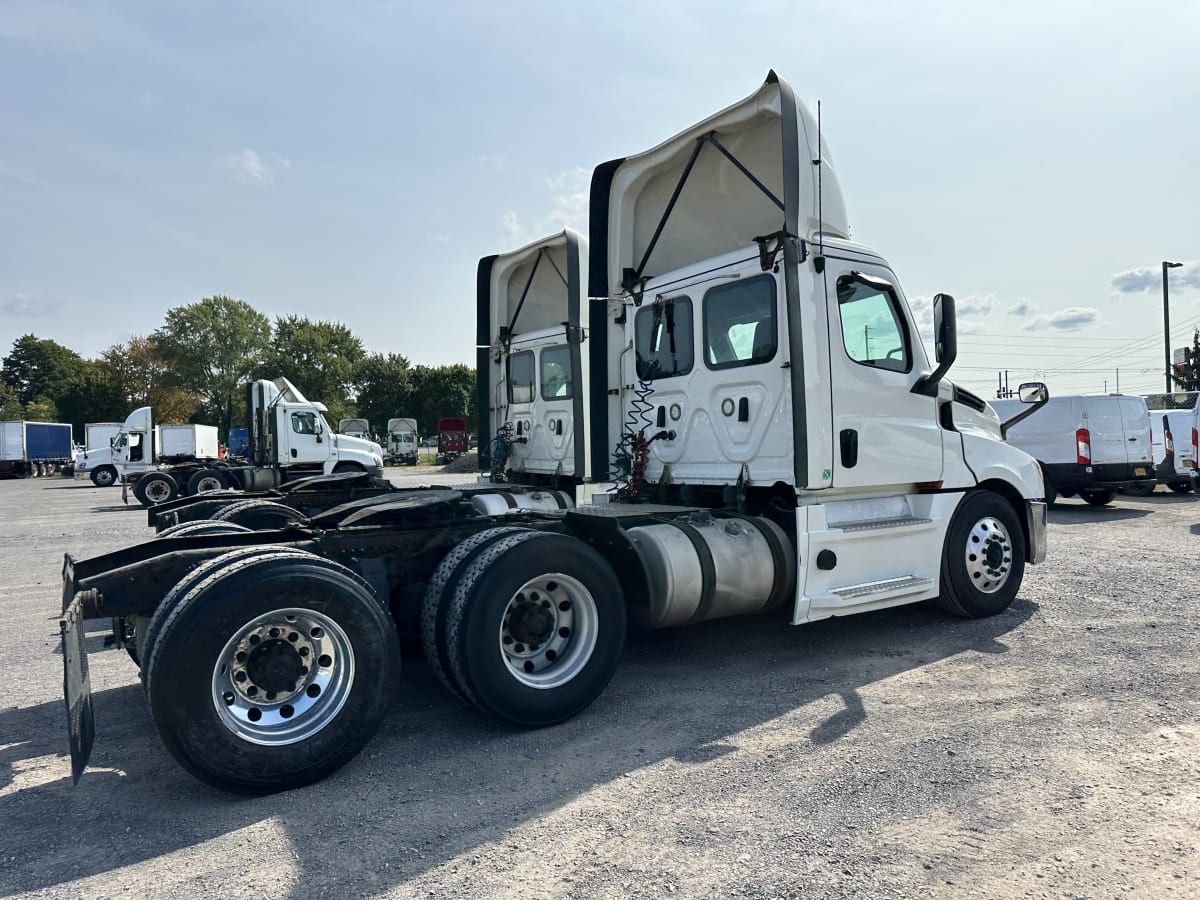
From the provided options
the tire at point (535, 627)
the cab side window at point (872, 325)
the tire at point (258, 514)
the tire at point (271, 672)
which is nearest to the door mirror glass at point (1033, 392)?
the cab side window at point (872, 325)

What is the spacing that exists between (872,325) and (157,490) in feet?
61.5

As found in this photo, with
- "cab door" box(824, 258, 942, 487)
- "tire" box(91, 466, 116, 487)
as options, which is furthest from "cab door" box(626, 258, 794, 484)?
"tire" box(91, 466, 116, 487)

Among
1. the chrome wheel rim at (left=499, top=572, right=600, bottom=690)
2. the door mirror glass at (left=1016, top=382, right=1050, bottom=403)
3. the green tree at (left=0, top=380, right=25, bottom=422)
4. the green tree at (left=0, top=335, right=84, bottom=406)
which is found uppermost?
the green tree at (left=0, top=335, right=84, bottom=406)

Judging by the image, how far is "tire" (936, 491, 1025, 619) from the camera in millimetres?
6223

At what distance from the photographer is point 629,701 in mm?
4605

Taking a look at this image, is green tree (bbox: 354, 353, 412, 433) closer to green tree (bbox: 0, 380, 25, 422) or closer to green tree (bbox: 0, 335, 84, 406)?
green tree (bbox: 0, 380, 25, 422)

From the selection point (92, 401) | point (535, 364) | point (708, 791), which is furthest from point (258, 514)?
point (92, 401)

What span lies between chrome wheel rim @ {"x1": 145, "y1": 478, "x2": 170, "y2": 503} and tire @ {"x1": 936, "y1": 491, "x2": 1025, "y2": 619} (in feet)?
61.1

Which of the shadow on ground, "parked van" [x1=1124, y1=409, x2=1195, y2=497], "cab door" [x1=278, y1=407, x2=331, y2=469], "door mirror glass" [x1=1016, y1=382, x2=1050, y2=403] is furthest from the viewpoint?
"cab door" [x1=278, y1=407, x2=331, y2=469]

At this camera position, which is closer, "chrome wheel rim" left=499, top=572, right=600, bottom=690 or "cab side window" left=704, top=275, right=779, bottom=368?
"chrome wheel rim" left=499, top=572, right=600, bottom=690

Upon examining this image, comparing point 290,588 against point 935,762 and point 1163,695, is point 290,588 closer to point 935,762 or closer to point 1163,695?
point 935,762

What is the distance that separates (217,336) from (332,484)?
216 ft

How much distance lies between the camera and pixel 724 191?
646 cm

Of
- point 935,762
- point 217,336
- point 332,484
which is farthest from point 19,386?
point 935,762
